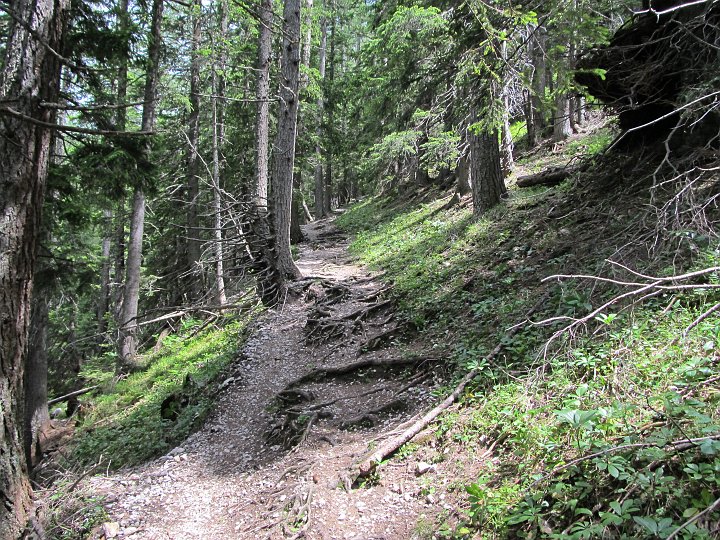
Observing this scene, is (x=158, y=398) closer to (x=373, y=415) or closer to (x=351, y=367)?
(x=351, y=367)

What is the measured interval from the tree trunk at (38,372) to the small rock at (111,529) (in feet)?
16.7

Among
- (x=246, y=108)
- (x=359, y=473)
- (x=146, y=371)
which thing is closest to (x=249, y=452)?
(x=359, y=473)

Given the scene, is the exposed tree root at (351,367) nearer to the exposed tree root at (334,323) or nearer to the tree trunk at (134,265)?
the exposed tree root at (334,323)

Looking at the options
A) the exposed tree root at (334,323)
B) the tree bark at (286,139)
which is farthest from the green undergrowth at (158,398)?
the tree bark at (286,139)

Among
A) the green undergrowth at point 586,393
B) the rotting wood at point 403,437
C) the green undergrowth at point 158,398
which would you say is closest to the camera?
the green undergrowth at point 586,393

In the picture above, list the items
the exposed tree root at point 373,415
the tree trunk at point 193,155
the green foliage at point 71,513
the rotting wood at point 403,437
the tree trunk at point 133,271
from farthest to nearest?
the tree trunk at point 193,155 → the tree trunk at point 133,271 → the exposed tree root at point 373,415 → the green foliage at point 71,513 → the rotting wood at point 403,437

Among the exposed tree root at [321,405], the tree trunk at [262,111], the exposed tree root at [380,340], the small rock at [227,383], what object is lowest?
the small rock at [227,383]

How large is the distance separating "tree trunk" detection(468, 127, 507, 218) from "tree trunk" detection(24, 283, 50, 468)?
9.46 m

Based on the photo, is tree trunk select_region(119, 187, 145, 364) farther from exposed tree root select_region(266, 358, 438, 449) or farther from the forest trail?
exposed tree root select_region(266, 358, 438, 449)

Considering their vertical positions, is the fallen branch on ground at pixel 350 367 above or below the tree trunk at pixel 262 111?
below

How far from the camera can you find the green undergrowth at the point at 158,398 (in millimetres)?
7887

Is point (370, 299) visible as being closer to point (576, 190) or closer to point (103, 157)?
point (576, 190)

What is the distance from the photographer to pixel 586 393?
3520mm

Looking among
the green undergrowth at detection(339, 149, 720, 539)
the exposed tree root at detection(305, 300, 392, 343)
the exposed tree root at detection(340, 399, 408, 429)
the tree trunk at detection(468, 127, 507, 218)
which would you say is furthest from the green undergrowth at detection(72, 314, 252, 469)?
the tree trunk at detection(468, 127, 507, 218)
